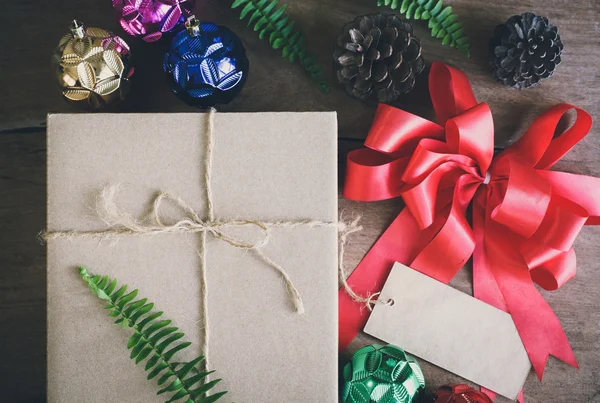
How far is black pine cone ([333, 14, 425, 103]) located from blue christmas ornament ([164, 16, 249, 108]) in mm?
182

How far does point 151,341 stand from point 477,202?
63cm

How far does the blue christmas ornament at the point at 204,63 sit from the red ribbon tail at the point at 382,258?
39cm

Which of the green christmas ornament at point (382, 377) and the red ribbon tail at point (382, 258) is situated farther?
the red ribbon tail at point (382, 258)

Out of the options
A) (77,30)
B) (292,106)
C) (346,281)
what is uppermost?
(77,30)

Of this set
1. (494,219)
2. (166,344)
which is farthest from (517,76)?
(166,344)

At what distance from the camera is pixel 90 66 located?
0.82m

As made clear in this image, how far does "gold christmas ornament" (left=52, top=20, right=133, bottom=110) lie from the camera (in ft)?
2.70

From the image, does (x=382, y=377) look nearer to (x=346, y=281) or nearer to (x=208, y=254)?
(x=346, y=281)

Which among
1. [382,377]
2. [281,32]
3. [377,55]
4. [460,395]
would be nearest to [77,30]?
[281,32]

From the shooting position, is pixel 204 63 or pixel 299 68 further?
pixel 299 68

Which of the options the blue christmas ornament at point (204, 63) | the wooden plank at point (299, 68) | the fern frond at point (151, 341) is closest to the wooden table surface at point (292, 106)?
the wooden plank at point (299, 68)

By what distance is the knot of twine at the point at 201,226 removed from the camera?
78 centimetres

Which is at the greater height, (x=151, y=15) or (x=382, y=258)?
(x=151, y=15)

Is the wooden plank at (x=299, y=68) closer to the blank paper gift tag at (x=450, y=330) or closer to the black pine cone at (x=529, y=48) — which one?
the black pine cone at (x=529, y=48)
